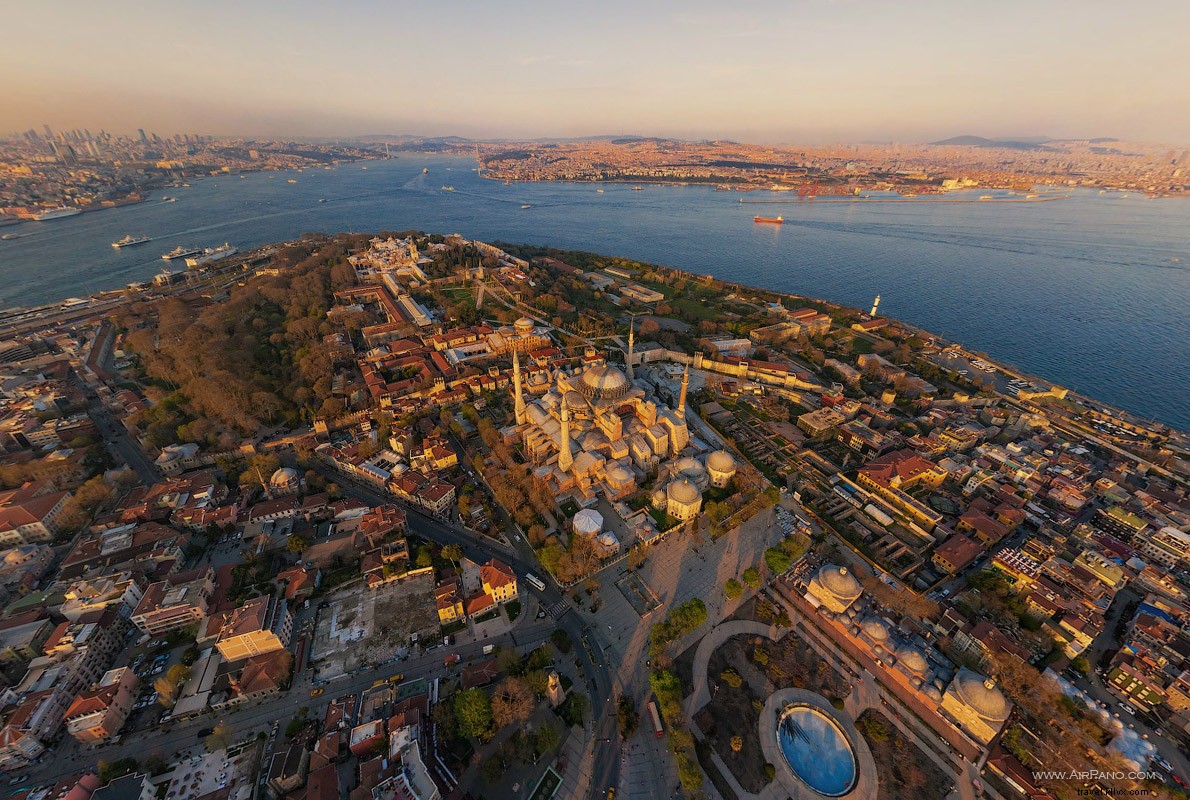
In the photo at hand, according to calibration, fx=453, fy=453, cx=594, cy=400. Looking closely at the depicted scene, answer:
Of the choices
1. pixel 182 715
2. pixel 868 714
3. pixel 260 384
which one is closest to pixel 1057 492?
pixel 868 714

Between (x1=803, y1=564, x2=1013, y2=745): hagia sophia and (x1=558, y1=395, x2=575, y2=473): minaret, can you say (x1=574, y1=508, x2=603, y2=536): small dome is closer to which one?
(x1=558, y1=395, x2=575, y2=473): minaret

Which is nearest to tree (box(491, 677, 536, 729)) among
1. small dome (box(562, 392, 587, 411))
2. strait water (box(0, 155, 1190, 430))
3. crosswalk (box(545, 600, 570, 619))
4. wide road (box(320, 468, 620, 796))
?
wide road (box(320, 468, 620, 796))

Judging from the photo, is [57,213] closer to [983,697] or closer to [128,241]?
[128,241]

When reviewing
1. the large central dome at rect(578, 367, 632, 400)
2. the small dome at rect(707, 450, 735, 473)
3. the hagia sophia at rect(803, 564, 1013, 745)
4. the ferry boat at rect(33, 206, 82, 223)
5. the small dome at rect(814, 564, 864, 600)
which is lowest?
the hagia sophia at rect(803, 564, 1013, 745)

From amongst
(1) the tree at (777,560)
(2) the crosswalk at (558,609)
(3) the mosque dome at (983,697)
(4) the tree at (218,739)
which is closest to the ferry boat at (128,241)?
(4) the tree at (218,739)

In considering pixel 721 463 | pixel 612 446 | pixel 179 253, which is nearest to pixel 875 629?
pixel 721 463

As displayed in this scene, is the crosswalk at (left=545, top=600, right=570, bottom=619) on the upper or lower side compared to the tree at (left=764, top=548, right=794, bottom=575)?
lower
